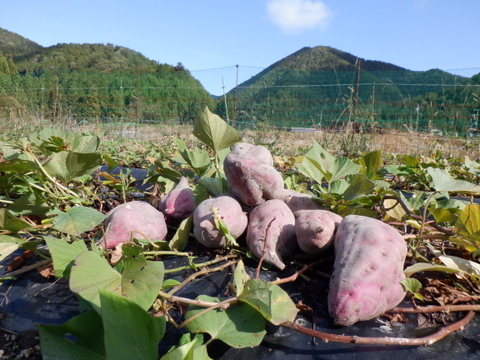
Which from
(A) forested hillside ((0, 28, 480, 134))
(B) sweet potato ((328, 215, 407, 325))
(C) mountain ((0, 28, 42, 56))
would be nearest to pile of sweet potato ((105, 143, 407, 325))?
(B) sweet potato ((328, 215, 407, 325))

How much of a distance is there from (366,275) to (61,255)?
56cm

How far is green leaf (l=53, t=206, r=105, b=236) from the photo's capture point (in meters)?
0.76

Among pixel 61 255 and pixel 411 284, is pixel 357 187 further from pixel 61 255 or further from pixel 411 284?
pixel 61 255

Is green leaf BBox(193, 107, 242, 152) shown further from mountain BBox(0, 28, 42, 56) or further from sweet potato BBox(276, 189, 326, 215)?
mountain BBox(0, 28, 42, 56)

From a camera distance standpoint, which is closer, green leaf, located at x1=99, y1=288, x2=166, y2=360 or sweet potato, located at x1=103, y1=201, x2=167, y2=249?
green leaf, located at x1=99, y1=288, x2=166, y2=360

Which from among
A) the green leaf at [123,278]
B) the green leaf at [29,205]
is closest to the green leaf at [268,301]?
the green leaf at [123,278]

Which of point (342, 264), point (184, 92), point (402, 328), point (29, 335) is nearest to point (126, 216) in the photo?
point (29, 335)

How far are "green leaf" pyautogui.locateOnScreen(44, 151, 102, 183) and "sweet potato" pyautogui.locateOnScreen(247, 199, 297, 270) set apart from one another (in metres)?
0.45

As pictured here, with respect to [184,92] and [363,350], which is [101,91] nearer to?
[184,92]

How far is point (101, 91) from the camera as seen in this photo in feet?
45.2

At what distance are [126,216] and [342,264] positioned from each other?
0.52 metres

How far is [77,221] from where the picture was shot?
2.58ft

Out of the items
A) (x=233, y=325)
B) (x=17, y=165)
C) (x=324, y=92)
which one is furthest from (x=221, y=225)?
(x=324, y=92)

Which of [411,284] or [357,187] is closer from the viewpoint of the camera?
[411,284]
